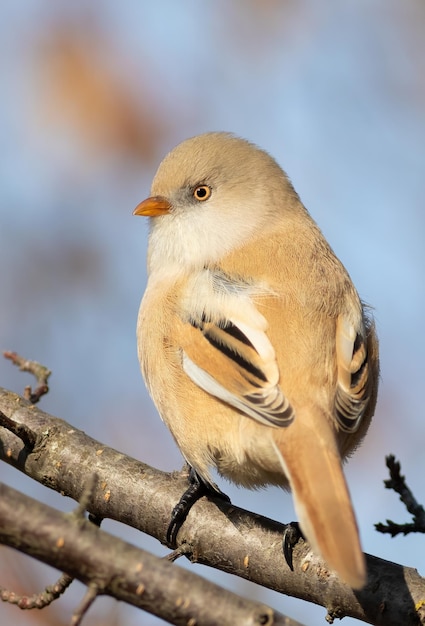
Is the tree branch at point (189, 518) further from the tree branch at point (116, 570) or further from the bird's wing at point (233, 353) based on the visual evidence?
the tree branch at point (116, 570)

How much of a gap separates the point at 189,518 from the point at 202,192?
6.13ft

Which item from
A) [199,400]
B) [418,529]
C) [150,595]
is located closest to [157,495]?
[199,400]

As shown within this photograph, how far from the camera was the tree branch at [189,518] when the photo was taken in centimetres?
306

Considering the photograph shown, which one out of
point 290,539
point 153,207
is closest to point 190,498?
point 290,539

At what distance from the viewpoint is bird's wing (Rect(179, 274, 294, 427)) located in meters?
3.08

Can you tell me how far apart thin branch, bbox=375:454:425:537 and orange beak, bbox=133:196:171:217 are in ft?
5.95

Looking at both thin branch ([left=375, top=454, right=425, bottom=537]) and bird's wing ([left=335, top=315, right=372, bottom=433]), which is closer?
bird's wing ([left=335, top=315, right=372, bottom=433])

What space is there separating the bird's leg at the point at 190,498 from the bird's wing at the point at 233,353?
484 mm

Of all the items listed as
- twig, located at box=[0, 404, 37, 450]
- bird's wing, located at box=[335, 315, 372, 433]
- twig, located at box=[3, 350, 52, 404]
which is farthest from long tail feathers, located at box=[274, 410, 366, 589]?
twig, located at box=[3, 350, 52, 404]

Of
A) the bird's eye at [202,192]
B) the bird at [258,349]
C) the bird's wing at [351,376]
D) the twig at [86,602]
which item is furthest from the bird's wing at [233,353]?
the twig at [86,602]

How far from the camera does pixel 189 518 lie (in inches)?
136

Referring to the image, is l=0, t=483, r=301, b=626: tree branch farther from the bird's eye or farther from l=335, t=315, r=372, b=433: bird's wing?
the bird's eye

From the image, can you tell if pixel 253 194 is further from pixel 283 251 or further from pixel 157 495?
pixel 157 495

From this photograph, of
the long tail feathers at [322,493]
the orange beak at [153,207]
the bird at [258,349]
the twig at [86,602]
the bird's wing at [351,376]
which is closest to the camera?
the twig at [86,602]
